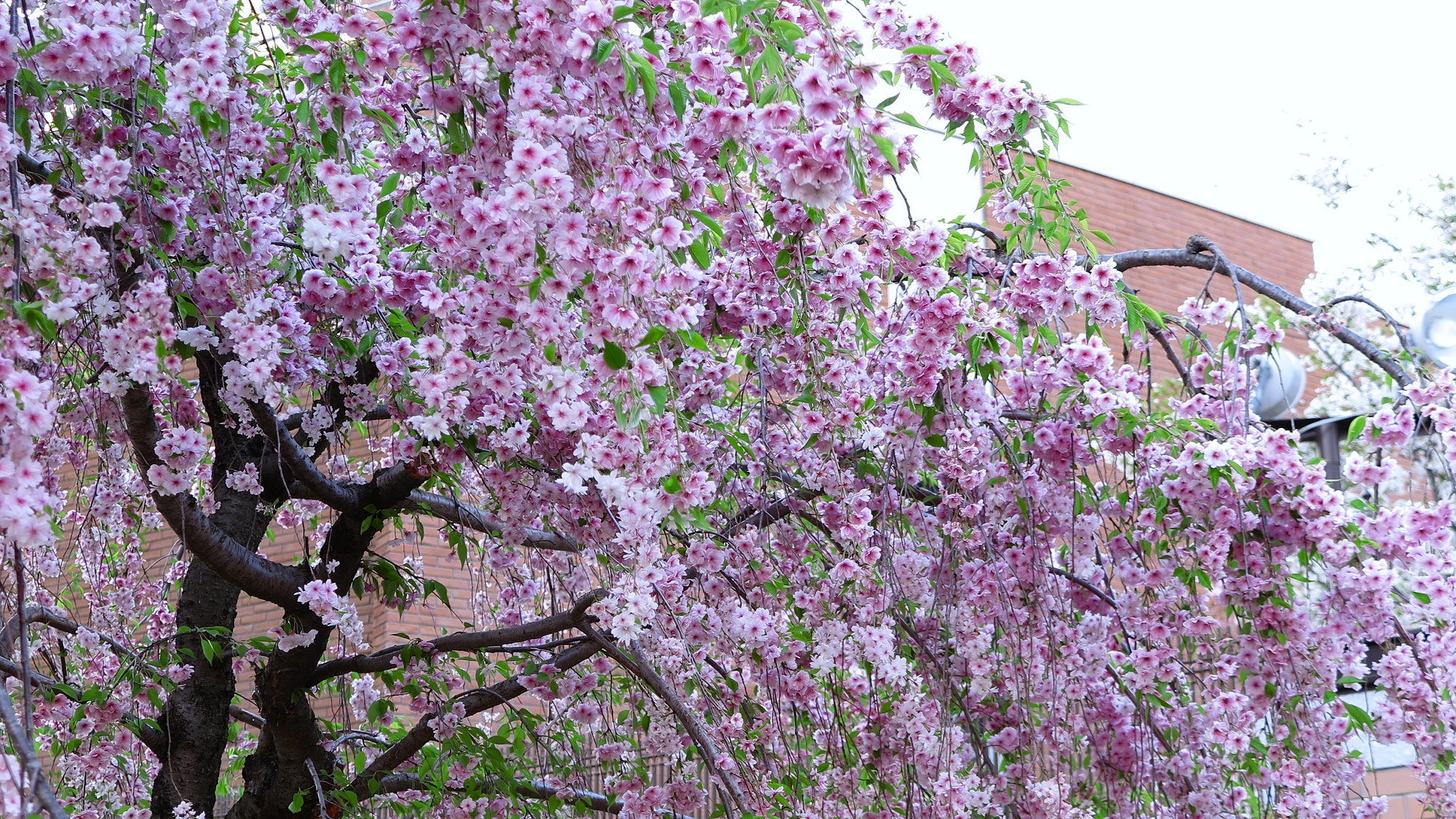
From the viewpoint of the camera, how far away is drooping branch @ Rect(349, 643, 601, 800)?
3303 mm

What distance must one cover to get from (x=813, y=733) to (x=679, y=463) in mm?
1673

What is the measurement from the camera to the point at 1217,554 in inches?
93.6

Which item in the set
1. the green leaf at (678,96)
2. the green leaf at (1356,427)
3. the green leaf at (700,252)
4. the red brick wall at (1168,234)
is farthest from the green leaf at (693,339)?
the red brick wall at (1168,234)

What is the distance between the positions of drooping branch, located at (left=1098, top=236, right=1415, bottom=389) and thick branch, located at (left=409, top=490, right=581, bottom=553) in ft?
4.67

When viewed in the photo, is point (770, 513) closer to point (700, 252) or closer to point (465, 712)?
point (465, 712)

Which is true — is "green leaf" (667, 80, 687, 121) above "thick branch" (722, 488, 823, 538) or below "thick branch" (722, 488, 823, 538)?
above

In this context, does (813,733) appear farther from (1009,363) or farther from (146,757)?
(146,757)

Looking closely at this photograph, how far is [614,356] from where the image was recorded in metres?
1.65

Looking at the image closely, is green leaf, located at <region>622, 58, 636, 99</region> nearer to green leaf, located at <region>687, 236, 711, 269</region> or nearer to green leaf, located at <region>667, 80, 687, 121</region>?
green leaf, located at <region>667, 80, 687, 121</region>

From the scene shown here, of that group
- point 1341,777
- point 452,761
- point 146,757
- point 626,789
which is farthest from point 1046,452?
point 146,757

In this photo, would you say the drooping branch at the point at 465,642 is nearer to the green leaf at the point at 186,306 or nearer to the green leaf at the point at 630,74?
the green leaf at the point at 186,306

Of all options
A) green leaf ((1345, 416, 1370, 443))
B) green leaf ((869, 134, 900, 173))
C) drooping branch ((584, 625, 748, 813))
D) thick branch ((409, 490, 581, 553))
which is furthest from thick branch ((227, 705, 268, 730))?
green leaf ((1345, 416, 1370, 443))

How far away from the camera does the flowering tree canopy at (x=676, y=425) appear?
1745 mm

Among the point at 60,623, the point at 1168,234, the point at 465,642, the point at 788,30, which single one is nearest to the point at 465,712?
the point at 465,642
